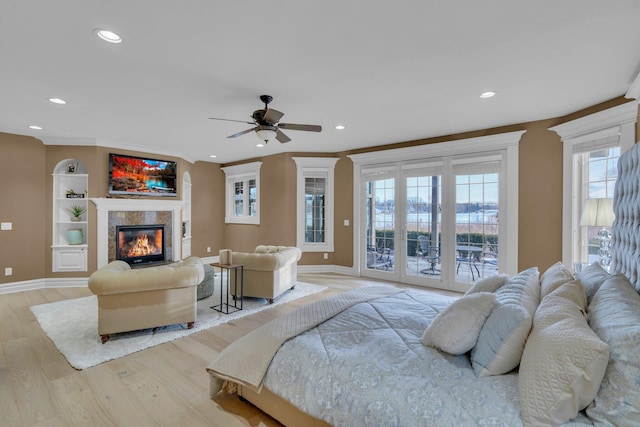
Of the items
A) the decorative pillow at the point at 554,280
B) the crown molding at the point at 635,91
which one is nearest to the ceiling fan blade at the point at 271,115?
the decorative pillow at the point at 554,280

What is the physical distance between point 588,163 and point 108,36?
17.2ft

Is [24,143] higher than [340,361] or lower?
higher

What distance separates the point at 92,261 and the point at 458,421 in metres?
6.36

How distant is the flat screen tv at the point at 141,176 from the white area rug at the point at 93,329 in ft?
7.14

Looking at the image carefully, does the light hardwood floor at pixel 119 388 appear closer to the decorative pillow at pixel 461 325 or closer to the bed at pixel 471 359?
the bed at pixel 471 359

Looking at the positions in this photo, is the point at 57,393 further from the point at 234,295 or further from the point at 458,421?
the point at 458,421

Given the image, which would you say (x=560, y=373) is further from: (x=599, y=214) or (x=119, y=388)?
(x=119, y=388)

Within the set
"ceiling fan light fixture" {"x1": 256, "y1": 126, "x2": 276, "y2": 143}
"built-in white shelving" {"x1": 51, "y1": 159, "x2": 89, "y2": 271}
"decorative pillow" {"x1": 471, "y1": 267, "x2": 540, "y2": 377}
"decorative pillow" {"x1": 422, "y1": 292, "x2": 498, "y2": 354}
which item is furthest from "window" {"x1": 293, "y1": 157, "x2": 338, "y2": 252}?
"decorative pillow" {"x1": 471, "y1": 267, "x2": 540, "y2": 377}

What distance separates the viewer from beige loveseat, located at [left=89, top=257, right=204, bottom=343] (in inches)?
120

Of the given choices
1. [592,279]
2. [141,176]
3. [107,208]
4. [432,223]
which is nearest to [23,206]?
[107,208]

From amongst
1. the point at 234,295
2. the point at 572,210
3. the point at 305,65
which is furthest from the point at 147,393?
the point at 572,210

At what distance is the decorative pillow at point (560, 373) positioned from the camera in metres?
1.17

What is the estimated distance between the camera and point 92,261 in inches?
217

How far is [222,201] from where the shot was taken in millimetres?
8227
